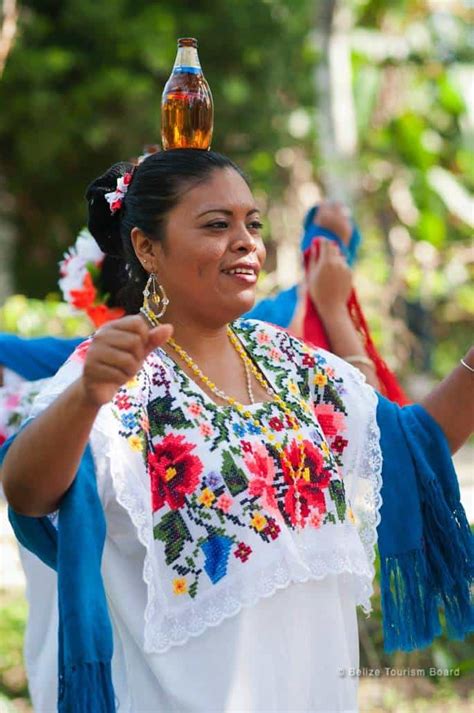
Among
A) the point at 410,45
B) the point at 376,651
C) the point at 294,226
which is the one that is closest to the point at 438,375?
the point at 294,226

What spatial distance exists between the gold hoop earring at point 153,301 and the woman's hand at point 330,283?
1083 mm

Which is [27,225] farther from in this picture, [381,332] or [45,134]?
[381,332]

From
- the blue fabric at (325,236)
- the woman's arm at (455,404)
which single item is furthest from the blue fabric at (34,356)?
the woman's arm at (455,404)

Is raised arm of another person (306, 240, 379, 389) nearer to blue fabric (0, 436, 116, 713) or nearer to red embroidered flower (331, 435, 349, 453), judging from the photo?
red embroidered flower (331, 435, 349, 453)

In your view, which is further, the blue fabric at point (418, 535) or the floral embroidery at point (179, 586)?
the blue fabric at point (418, 535)

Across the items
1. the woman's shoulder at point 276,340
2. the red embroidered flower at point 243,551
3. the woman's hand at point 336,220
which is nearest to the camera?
the red embroidered flower at point 243,551

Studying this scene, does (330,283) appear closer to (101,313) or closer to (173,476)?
(101,313)

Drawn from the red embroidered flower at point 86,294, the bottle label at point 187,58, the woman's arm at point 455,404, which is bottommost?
the woman's arm at point 455,404

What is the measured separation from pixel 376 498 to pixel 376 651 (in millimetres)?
2253

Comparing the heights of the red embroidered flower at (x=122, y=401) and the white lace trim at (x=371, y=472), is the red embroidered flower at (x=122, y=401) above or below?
above

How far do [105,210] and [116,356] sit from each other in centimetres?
90

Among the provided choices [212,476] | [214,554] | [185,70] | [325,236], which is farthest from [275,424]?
[325,236]

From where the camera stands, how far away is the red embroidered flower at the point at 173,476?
7.54 ft

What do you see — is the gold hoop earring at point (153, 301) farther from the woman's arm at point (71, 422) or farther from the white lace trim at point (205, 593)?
the woman's arm at point (71, 422)
